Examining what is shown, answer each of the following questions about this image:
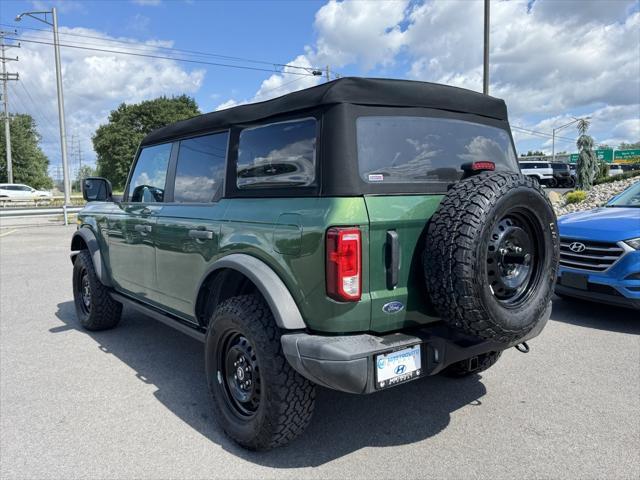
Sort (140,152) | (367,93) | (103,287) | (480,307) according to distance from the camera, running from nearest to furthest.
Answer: (480,307)
(367,93)
(140,152)
(103,287)

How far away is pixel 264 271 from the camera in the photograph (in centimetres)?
267

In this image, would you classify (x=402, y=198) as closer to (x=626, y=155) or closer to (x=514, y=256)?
(x=514, y=256)

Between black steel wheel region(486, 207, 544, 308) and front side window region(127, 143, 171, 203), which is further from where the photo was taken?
front side window region(127, 143, 171, 203)

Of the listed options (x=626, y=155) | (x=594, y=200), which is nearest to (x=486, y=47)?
(x=594, y=200)

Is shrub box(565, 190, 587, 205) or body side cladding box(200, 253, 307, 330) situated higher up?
shrub box(565, 190, 587, 205)

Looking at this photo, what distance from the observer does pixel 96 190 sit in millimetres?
5078

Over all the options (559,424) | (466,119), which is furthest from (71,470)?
(466,119)

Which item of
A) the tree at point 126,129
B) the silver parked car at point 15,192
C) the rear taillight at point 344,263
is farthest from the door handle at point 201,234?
the tree at point 126,129

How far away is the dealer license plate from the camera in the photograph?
2391 millimetres

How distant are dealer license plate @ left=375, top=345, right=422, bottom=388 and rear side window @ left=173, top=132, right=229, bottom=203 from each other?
5.41 feet

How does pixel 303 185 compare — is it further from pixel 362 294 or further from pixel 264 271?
pixel 362 294

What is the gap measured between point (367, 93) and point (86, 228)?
388 cm

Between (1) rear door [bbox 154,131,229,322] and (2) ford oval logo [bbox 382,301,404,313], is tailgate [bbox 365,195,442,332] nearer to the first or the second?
(2) ford oval logo [bbox 382,301,404,313]

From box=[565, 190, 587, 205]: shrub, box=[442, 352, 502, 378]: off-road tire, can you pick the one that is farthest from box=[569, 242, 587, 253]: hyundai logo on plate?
box=[565, 190, 587, 205]: shrub
